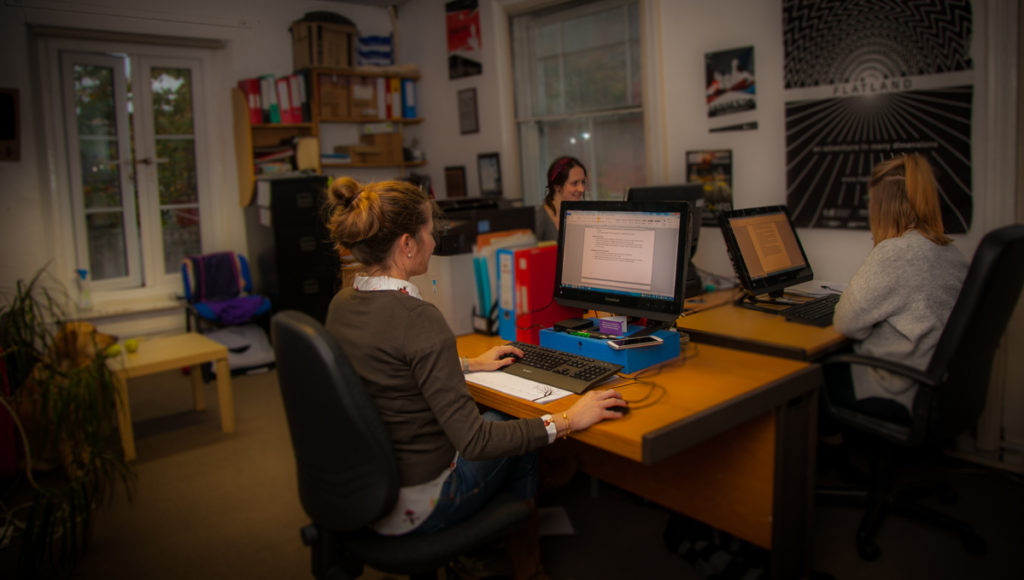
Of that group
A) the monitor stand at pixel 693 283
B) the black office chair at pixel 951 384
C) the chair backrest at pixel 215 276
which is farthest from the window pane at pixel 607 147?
the chair backrest at pixel 215 276

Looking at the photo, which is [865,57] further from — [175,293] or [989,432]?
[175,293]

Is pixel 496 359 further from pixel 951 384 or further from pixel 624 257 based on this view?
pixel 951 384

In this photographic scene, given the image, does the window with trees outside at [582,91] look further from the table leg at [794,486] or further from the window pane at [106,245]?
the window pane at [106,245]

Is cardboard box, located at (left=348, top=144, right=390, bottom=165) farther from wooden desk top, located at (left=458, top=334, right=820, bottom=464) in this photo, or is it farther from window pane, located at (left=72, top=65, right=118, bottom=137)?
wooden desk top, located at (left=458, top=334, right=820, bottom=464)

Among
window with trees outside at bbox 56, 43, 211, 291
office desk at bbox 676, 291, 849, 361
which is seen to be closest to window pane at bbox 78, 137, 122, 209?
window with trees outside at bbox 56, 43, 211, 291

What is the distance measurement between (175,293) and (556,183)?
3.19 metres

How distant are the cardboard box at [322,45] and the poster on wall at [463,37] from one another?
2.42 ft

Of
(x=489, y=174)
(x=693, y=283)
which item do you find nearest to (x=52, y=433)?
(x=693, y=283)

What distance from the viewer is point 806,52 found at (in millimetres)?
2758

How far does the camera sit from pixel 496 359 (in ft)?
6.52

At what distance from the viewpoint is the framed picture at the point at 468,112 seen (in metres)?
5.12

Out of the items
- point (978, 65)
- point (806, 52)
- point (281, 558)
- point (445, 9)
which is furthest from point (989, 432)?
point (445, 9)

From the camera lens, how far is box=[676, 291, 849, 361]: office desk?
2012 mm

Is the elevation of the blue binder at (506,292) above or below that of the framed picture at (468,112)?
below
